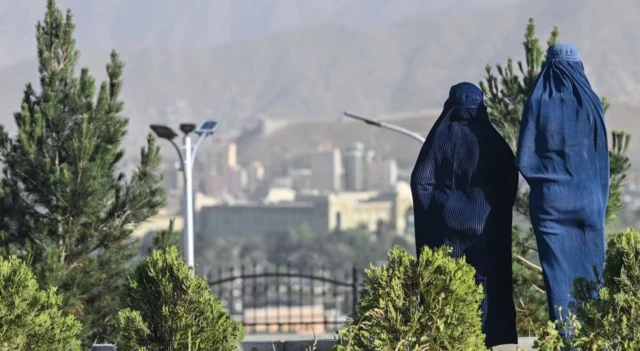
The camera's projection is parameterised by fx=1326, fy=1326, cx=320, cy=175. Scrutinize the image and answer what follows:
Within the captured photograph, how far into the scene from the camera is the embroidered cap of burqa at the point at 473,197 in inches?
249

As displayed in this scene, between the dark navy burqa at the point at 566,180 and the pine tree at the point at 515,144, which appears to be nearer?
the dark navy burqa at the point at 566,180

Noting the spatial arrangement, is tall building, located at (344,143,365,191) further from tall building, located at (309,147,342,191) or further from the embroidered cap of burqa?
the embroidered cap of burqa

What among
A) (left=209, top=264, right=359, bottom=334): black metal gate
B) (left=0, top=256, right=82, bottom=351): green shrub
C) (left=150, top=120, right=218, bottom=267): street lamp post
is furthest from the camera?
(left=209, top=264, right=359, bottom=334): black metal gate

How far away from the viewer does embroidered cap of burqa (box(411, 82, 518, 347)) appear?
249 inches

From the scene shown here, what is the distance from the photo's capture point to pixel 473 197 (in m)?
6.32

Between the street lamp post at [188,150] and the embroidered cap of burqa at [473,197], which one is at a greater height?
the street lamp post at [188,150]

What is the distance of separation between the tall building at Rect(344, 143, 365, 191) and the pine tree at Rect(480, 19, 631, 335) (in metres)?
172

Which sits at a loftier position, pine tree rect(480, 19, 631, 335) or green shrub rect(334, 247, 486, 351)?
pine tree rect(480, 19, 631, 335)

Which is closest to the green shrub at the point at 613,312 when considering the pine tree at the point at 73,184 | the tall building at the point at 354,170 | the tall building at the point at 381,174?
the pine tree at the point at 73,184

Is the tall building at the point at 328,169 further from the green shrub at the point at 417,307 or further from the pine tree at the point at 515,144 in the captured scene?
the green shrub at the point at 417,307

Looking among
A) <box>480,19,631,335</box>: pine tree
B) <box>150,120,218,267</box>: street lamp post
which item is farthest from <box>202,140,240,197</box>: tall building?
<box>480,19,631,335</box>: pine tree

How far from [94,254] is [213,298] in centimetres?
444

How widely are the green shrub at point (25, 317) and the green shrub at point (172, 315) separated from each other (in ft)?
0.97

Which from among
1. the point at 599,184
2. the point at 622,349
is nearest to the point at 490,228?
the point at 599,184
